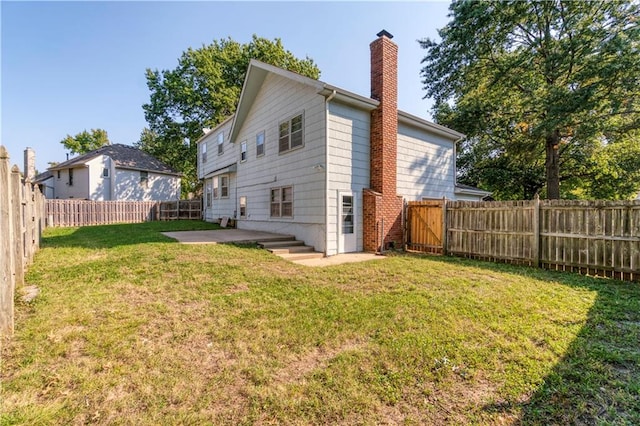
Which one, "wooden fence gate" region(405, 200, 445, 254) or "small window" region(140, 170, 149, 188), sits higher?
"small window" region(140, 170, 149, 188)

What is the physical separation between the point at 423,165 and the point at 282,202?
6233 millimetres

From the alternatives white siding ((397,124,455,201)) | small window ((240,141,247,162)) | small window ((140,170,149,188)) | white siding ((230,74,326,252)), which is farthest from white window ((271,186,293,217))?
small window ((140,170,149,188))

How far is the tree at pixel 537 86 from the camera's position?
13.6 m

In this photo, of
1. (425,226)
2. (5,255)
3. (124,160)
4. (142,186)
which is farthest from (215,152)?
(5,255)

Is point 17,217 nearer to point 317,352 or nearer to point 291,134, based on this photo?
point 317,352

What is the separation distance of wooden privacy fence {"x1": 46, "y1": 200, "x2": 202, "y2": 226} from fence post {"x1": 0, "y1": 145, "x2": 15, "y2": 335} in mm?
19071

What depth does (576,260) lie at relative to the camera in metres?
7.02

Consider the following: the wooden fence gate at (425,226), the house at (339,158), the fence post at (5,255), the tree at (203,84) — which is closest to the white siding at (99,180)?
the tree at (203,84)

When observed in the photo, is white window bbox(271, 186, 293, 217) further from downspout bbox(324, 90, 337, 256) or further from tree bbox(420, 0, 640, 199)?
tree bbox(420, 0, 640, 199)

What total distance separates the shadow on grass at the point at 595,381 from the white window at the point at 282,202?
8642 millimetres

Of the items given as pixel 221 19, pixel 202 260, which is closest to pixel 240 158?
pixel 221 19

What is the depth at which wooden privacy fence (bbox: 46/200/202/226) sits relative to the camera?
18141mm

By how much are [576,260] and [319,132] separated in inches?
303

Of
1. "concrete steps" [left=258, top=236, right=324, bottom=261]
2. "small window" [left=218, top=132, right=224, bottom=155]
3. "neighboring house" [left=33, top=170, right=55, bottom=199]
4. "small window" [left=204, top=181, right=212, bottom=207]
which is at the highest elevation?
"small window" [left=218, top=132, right=224, bottom=155]
